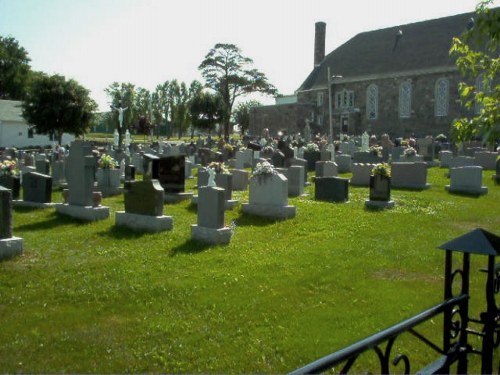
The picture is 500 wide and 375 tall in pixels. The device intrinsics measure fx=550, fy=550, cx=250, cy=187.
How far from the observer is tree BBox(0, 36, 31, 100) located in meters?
70.6

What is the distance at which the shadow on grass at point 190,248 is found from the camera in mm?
9445

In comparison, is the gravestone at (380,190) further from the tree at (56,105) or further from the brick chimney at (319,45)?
the brick chimney at (319,45)

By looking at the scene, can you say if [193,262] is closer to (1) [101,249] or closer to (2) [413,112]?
(1) [101,249]

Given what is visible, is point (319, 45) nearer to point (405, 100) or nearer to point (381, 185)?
point (405, 100)

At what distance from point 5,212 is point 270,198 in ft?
19.4

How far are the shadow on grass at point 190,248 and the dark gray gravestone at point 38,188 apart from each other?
5.38 metres

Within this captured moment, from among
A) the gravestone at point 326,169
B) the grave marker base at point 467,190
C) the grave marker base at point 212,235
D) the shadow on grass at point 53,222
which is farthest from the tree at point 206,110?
the grave marker base at point 212,235

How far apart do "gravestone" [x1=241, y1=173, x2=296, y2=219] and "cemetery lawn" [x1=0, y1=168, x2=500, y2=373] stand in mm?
514

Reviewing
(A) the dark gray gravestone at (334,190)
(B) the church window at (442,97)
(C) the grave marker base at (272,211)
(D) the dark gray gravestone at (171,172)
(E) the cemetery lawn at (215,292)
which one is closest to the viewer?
(E) the cemetery lawn at (215,292)

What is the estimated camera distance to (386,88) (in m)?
51.4

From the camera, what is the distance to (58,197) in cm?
1573

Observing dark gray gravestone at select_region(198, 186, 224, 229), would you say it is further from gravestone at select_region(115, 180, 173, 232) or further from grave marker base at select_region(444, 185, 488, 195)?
grave marker base at select_region(444, 185, 488, 195)

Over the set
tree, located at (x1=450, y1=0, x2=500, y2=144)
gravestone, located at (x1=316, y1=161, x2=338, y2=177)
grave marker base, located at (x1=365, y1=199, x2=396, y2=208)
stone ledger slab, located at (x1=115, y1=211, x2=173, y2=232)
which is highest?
tree, located at (x1=450, y1=0, x2=500, y2=144)

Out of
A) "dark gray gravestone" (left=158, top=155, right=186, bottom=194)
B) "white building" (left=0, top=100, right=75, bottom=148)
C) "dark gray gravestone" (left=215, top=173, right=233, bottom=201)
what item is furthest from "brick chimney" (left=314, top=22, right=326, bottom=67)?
"dark gray gravestone" (left=215, top=173, right=233, bottom=201)
